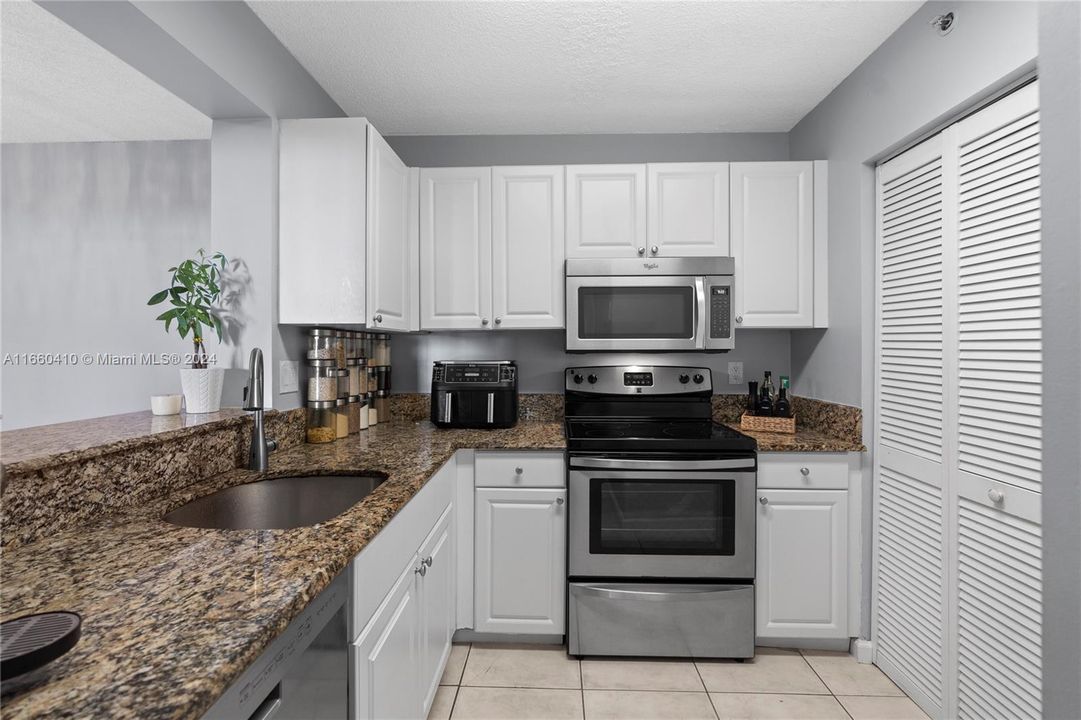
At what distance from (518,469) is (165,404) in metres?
1.26

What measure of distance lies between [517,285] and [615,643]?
63.8 inches

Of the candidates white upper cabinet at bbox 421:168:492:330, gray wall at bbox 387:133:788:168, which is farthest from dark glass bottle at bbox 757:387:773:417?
white upper cabinet at bbox 421:168:492:330

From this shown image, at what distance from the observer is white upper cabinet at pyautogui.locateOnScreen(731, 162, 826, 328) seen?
249 centimetres

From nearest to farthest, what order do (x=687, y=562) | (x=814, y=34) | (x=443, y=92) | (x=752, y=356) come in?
1. (x=814, y=34)
2. (x=687, y=562)
3. (x=443, y=92)
4. (x=752, y=356)

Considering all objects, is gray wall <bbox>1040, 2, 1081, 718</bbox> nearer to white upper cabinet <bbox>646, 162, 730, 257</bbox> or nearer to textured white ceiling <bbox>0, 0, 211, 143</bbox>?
white upper cabinet <bbox>646, 162, 730, 257</bbox>

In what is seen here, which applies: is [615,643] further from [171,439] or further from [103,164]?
[103,164]

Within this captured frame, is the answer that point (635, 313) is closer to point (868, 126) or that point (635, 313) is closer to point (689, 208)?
point (689, 208)

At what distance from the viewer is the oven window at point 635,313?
2.49 m

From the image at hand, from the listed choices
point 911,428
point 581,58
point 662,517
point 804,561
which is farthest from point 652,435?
point 581,58

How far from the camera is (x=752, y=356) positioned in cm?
286

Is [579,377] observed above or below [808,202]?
below

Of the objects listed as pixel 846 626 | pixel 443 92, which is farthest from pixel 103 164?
pixel 846 626

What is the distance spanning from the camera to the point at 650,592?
85.0 inches

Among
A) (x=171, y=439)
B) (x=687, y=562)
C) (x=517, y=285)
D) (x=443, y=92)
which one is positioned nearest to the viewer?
(x=171, y=439)
